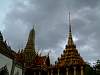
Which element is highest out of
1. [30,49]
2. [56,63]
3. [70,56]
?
[30,49]

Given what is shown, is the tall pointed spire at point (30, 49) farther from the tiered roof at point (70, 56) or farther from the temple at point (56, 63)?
the tiered roof at point (70, 56)

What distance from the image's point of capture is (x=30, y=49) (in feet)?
174

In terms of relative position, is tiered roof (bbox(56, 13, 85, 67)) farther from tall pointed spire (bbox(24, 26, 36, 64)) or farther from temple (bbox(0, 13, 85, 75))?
tall pointed spire (bbox(24, 26, 36, 64))

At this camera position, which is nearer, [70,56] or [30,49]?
[70,56]

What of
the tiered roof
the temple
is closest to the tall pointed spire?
the temple

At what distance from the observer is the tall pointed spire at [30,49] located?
49750 millimetres

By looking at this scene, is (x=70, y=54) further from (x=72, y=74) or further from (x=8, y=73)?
(x=8, y=73)

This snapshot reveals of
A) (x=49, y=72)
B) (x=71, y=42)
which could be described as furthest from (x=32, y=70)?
(x=71, y=42)

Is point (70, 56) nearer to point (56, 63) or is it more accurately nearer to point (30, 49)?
point (56, 63)

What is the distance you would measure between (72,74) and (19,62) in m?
10.8

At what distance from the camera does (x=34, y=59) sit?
1871 inches

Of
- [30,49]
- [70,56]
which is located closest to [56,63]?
[70,56]

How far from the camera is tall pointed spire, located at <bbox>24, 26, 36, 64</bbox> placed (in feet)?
163

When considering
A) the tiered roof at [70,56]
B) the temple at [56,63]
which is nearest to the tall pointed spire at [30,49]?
the temple at [56,63]
